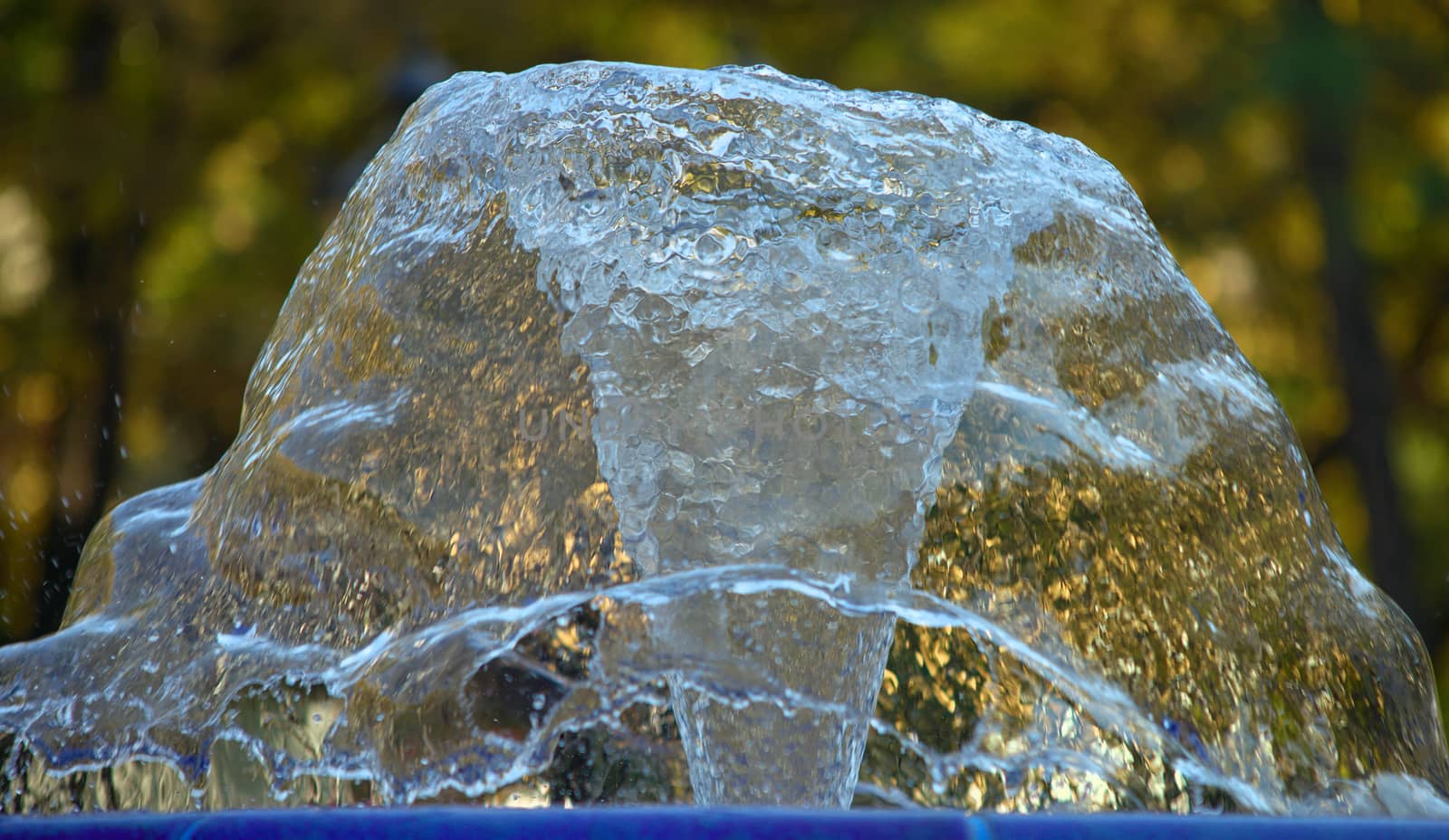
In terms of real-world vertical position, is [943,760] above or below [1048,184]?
below

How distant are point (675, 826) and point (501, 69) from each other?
6676 mm

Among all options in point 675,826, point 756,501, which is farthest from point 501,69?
point 675,826

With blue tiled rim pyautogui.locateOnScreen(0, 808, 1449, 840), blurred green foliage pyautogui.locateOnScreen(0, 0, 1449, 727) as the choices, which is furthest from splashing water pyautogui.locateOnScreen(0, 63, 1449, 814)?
blurred green foliage pyautogui.locateOnScreen(0, 0, 1449, 727)

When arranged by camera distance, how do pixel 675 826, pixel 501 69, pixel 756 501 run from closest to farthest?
pixel 675 826, pixel 756 501, pixel 501 69

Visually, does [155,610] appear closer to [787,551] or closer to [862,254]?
[787,551]

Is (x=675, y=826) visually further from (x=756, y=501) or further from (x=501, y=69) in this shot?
(x=501, y=69)

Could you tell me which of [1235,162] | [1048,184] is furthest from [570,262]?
[1235,162]

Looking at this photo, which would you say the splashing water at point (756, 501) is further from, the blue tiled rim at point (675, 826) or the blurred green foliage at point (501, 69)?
the blurred green foliage at point (501, 69)

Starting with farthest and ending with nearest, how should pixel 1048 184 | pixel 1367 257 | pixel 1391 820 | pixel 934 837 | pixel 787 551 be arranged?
pixel 1367 257 < pixel 1048 184 < pixel 787 551 < pixel 1391 820 < pixel 934 837

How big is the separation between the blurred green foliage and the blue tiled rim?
566 cm

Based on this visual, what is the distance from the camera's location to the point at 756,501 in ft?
7.61

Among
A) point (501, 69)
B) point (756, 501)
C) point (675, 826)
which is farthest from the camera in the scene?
point (501, 69)

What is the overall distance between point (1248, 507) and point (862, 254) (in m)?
0.78

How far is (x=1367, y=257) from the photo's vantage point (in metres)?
7.49
